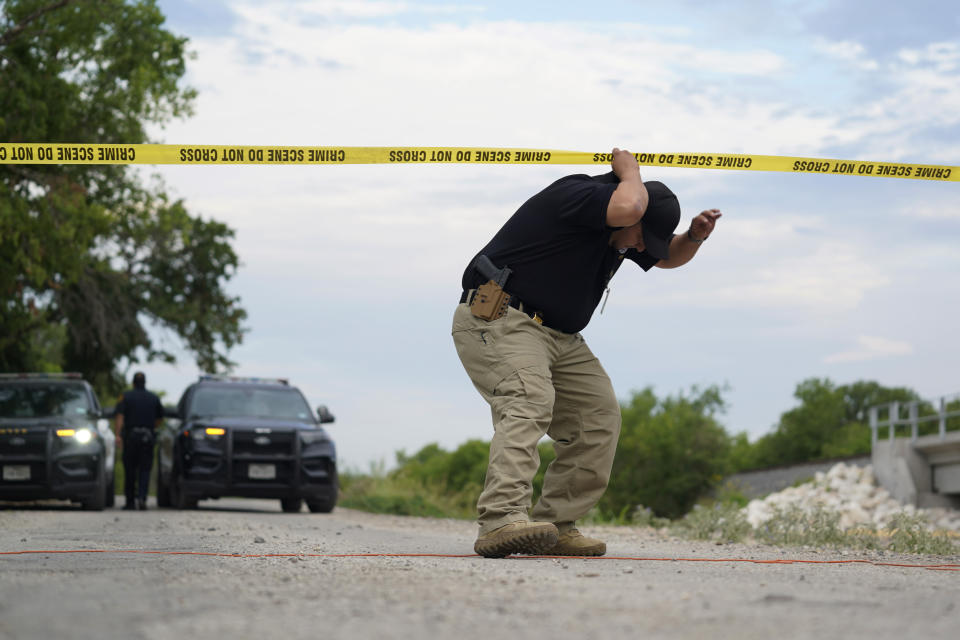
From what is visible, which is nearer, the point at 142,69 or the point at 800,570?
the point at 800,570

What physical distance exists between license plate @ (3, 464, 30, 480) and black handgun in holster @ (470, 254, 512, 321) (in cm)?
1135

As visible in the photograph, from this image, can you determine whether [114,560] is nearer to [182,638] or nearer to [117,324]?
[182,638]

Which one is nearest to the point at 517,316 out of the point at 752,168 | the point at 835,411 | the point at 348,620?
the point at 348,620

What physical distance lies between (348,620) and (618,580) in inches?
58.3

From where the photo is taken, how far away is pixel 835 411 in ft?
244

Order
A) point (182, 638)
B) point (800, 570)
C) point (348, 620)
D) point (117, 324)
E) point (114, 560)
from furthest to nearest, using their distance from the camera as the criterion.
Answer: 1. point (117, 324)
2. point (114, 560)
3. point (800, 570)
4. point (348, 620)
5. point (182, 638)

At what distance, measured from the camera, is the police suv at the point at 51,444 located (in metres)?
15.7

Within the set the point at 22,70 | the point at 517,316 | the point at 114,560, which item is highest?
the point at 22,70

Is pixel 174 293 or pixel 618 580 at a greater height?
pixel 174 293

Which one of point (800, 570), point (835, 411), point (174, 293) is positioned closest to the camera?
point (800, 570)

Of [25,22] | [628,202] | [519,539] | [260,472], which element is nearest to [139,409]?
[260,472]

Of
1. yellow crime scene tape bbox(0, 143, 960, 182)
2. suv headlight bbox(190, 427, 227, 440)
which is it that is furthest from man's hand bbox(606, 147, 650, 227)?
suv headlight bbox(190, 427, 227, 440)

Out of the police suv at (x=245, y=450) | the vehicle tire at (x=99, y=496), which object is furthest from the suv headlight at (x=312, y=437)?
the vehicle tire at (x=99, y=496)

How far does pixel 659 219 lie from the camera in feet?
20.2
